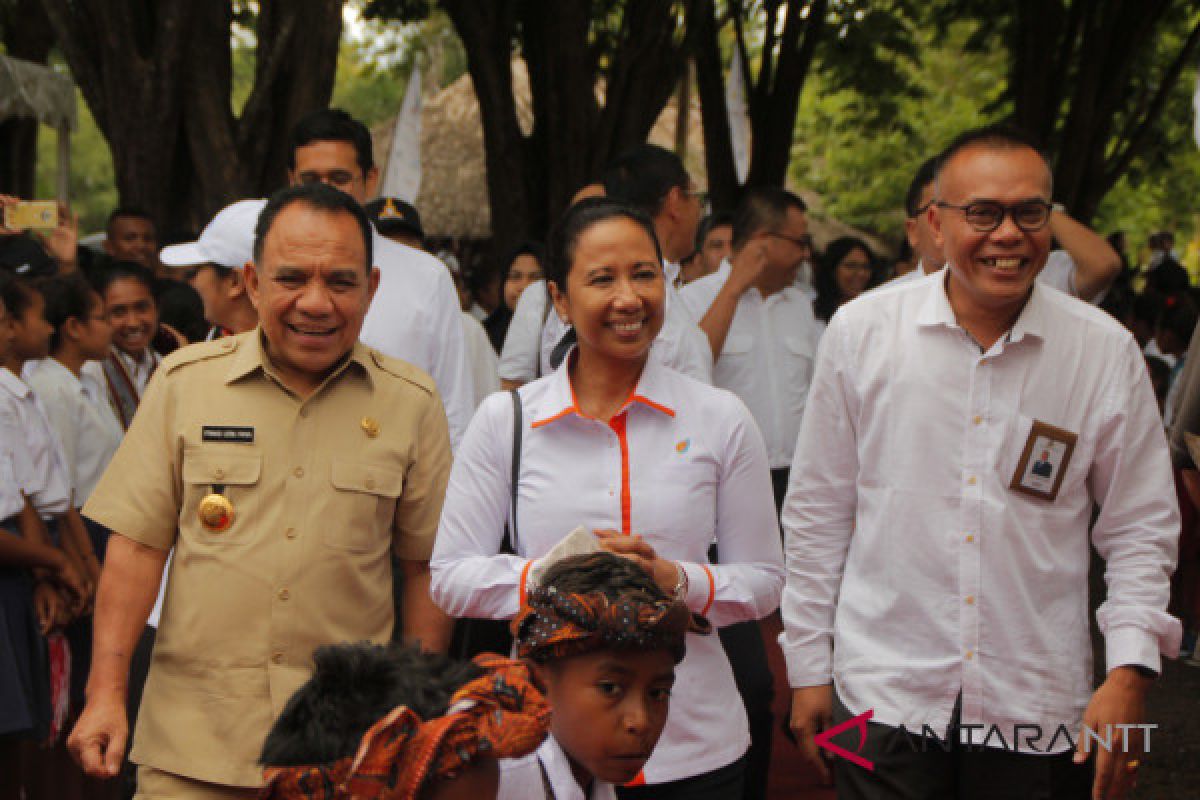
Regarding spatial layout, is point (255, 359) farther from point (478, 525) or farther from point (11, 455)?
point (11, 455)

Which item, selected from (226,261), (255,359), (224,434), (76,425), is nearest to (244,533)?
(224,434)

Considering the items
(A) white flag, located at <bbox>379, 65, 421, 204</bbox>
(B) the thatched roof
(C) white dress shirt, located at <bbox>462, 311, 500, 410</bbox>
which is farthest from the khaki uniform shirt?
(B) the thatched roof

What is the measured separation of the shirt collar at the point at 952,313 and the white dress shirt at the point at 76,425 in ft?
12.0

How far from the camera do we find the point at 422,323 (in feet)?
16.3

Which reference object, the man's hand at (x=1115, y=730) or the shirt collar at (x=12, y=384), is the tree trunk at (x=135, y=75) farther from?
the man's hand at (x=1115, y=730)

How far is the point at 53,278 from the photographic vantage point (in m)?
6.23

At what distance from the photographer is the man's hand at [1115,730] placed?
10.8 ft

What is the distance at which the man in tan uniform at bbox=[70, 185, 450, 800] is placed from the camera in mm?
3354

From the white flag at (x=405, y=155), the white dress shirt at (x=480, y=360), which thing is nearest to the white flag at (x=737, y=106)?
the white flag at (x=405, y=155)

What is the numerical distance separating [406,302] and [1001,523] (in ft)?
7.51

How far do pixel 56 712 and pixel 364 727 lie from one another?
3.29m

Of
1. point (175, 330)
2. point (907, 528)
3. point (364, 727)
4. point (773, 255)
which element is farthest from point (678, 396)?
point (175, 330)

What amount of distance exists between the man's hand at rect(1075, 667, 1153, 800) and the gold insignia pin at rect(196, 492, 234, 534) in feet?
6.50

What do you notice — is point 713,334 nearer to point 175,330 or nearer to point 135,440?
Result: point 175,330
